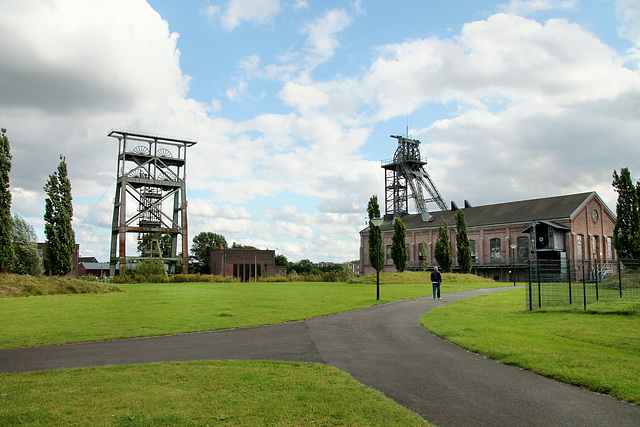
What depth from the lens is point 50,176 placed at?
95.5 ft

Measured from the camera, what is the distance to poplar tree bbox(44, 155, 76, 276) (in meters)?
28.7

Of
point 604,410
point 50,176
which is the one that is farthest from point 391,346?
point 50,176

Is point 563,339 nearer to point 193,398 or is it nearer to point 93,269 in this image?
point 193,398

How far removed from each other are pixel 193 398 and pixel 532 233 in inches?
2074

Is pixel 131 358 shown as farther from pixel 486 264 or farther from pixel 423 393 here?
pixel 486 264

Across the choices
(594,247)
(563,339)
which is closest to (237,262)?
(594,247)

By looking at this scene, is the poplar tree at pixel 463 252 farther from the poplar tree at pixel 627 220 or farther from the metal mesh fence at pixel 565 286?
the metal mesh fence at pixel 565 286

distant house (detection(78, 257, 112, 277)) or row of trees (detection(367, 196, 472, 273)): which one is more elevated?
row of trees (detection(367, 196, 472, 273))

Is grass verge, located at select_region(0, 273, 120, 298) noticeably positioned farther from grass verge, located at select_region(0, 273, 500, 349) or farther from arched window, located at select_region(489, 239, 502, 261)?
arched window, located at select_region(489, 239, 502, 261)

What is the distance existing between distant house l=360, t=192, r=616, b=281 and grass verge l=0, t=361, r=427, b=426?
146ft

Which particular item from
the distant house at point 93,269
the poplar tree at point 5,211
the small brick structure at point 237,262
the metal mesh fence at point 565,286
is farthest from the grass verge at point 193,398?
the distant house at point 93,269

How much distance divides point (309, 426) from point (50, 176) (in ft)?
98.2

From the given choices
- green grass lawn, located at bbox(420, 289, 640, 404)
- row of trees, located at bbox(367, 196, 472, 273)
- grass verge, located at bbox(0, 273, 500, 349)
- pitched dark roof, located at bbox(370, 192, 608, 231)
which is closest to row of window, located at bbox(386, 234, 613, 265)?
pitched dark roof, located at bbox(370, 192, 608, 231)

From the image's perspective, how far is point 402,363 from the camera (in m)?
8.28
